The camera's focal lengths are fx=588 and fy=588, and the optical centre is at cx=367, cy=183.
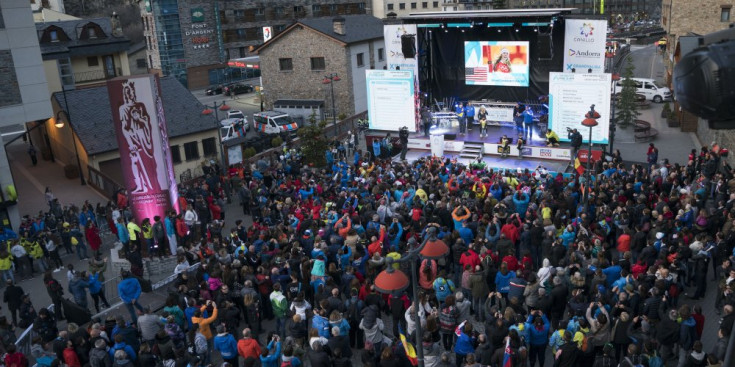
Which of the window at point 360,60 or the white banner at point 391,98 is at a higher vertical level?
the window at point 360,60

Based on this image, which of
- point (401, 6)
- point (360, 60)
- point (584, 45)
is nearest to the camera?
point (584, 45)

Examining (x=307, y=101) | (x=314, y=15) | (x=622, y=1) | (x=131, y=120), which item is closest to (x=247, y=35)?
(x=314, y=15)

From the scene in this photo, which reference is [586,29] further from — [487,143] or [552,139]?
[487,143]

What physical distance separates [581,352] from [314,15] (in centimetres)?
6062

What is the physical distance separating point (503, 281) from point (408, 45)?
20.3m

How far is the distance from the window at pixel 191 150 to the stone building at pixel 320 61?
39.5ft

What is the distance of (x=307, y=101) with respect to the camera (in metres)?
38.5

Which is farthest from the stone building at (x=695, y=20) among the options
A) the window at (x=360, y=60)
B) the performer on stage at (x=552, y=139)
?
the window at (x=360, y=60)

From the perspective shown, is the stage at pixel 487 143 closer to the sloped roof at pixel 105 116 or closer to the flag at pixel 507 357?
the sloped roof at pixel 105 116

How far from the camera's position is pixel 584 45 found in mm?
26188

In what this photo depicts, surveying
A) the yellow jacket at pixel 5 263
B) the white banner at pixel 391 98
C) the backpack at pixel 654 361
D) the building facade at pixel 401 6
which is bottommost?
the yellow jacket at pixel 5 263

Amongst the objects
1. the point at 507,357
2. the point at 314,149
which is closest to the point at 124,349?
the point at 507,357

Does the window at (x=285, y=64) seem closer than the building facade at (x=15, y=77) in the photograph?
No

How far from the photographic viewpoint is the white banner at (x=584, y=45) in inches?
1012
